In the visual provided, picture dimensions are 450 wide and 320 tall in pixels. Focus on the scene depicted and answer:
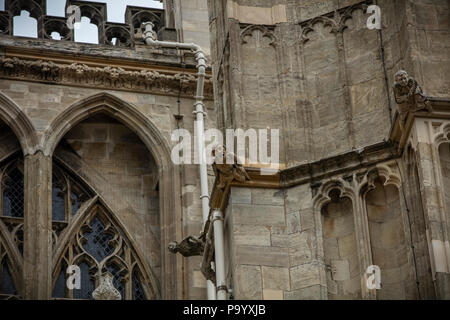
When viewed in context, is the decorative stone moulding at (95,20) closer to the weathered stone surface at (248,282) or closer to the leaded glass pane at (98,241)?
the leaded glass pane at (98,241)

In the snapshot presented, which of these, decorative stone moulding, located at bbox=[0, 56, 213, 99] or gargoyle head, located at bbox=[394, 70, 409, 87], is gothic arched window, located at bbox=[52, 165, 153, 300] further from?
gargoyle head, located at bbox=[394, 70, 409, 87]

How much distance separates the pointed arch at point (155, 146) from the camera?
25.8m

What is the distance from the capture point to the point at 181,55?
27.9 m

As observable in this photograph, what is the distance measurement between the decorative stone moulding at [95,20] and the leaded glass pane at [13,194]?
7.59 ft

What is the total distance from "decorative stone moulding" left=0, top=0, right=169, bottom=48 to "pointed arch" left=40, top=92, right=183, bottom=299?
125 centimetres

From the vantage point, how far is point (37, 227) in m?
25.6

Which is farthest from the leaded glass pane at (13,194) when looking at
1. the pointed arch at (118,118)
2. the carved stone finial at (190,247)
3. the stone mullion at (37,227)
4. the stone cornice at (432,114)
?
the stone cornice at (432,114)

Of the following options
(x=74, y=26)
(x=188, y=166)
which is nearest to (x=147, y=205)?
(x=188, y=166)

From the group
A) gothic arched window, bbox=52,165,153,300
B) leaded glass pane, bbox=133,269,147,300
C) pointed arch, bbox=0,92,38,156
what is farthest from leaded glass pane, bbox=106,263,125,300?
pointed arch, bbox=0,92,38,156

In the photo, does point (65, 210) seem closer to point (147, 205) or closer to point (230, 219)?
point (147, 205)

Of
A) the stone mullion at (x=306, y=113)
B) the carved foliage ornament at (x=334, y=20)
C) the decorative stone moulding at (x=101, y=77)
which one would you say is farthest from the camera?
the decorative stone moulding at (x=101, y=77)

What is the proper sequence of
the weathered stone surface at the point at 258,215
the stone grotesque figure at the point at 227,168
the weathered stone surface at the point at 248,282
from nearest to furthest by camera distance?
1. the weathered stone surface at the point at 248,282
2. the weathered stone surface at the point at 258,215
3. the stone grotesque figure at the point at 227,168

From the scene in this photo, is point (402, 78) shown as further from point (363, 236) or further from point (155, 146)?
point (155, 146)

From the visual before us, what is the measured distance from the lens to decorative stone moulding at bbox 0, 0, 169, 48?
91.4 feet
